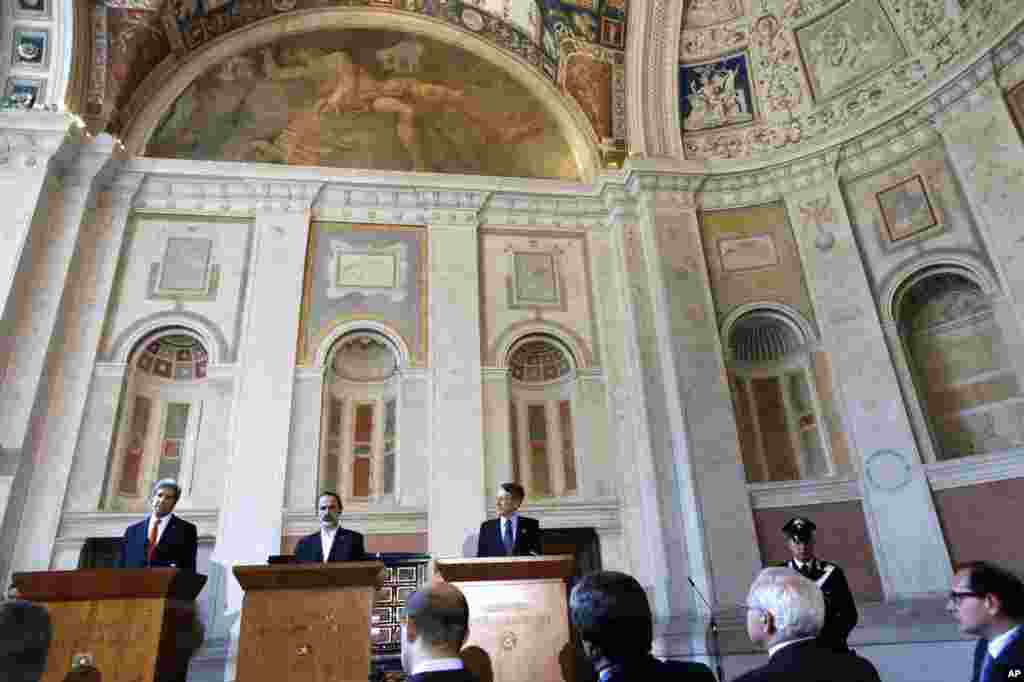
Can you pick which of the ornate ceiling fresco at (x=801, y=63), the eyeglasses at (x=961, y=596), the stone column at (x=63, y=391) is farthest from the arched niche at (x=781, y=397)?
the stone column at (x=63, y=391)

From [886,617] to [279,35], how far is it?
464 inches

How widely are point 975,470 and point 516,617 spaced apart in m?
6.48

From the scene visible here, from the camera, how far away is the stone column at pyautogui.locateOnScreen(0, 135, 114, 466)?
830 cm

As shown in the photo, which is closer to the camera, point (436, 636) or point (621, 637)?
point (621, 637)

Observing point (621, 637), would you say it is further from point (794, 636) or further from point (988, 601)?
point (988, 601)

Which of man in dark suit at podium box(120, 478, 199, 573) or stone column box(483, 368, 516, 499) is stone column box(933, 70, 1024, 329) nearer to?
stone column box(483, 368, 516, 499)

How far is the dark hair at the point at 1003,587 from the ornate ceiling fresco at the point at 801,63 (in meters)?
8.36

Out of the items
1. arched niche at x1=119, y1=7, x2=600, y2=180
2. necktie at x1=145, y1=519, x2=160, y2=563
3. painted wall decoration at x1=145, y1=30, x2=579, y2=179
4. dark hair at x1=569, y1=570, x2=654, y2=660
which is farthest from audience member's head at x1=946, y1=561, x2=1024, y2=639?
painted wall decoration at x1=145, y1=30, x2=579, y2=179

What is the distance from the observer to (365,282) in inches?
405

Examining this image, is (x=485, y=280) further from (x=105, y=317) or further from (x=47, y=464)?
(x=47, y=464)

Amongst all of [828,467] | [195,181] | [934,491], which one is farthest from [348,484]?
[934,491]

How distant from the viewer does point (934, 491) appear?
8430 millimetres

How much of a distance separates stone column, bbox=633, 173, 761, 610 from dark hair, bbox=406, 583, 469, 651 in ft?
22.9

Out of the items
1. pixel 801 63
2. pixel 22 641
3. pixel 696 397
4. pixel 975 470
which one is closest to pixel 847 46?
pixel 801 63
